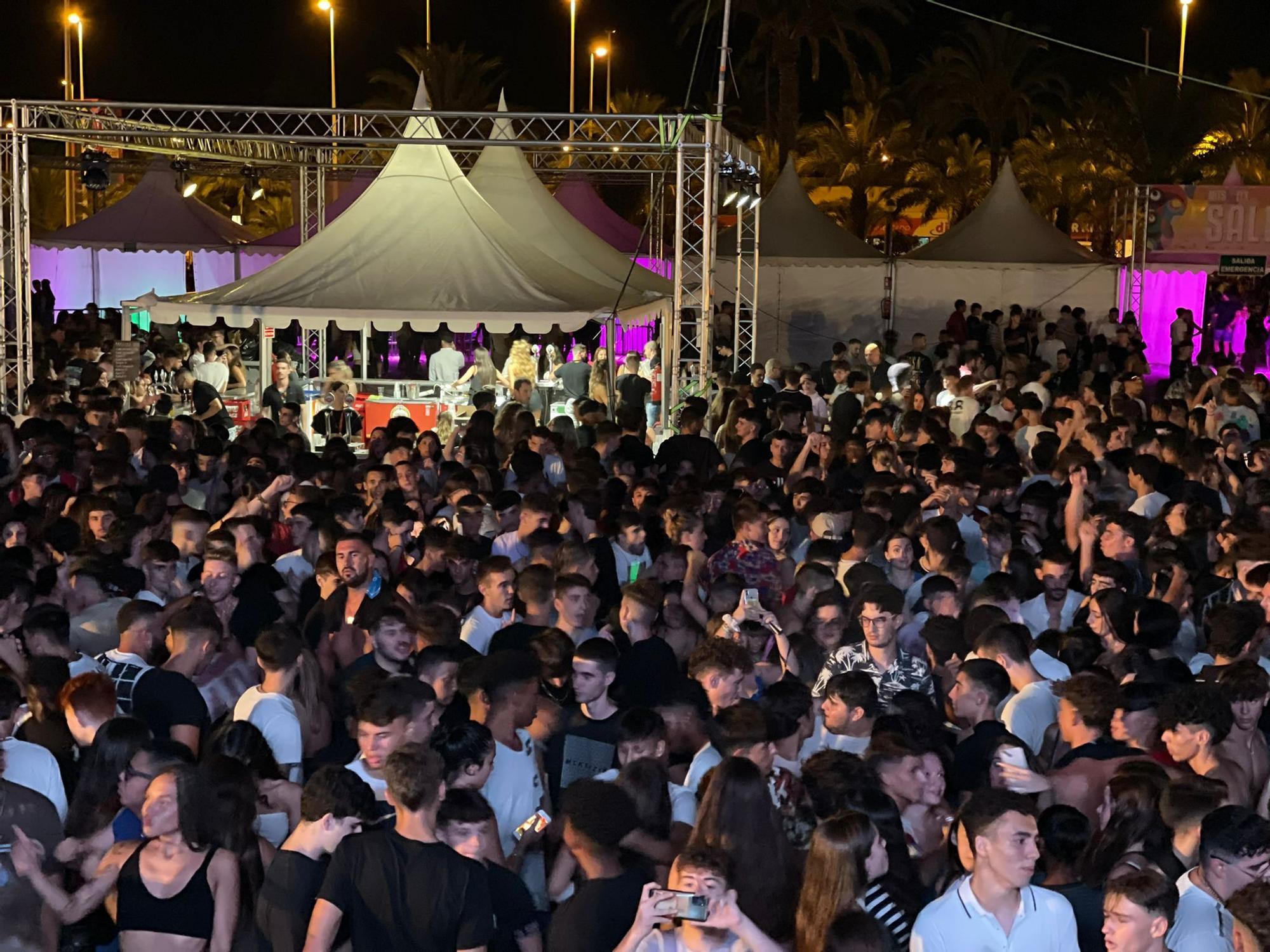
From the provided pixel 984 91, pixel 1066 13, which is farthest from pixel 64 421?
pixel 1066 13

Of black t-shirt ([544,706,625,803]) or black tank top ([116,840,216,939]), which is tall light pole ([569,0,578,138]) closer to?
black t-shirt ([544,706,625,803])

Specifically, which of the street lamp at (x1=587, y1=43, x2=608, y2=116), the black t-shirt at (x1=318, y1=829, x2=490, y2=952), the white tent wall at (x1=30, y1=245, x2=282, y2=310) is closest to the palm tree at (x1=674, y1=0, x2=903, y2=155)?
the street lamp at (x1=587, y1=43, x2=608, y2=116)

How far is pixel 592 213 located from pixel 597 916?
26.9m

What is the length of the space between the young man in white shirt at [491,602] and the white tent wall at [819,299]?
801 inches

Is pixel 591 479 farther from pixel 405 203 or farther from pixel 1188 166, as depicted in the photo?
pixel 1188 166

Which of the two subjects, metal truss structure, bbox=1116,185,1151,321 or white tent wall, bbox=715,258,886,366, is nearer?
metal truss structure, bbox=1116,185,1151,321

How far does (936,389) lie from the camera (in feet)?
54.5

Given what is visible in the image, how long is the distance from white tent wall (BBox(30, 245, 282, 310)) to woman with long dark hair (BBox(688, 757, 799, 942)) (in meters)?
29.7

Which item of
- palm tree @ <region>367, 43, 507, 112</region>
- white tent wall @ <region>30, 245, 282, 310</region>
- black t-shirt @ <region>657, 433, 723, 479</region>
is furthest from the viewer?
palm tree @ <region>367, 43, 507, 112</region>

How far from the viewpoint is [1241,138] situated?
40219 mm

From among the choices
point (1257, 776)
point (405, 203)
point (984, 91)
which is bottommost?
point (1257, 776)

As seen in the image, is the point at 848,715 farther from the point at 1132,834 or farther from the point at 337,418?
the point at 337,418

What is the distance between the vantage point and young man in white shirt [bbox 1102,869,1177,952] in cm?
409

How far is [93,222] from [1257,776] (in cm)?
2880
